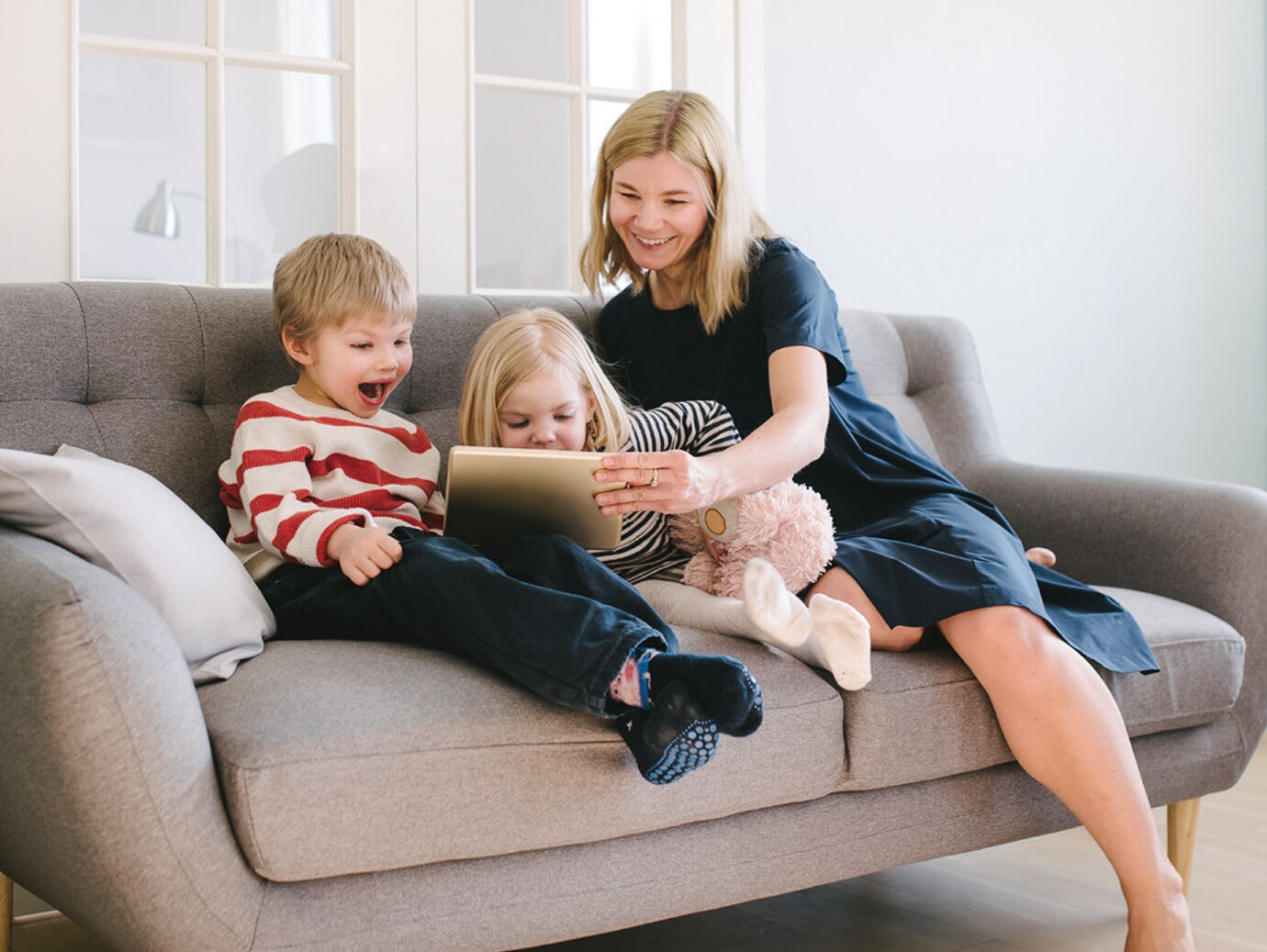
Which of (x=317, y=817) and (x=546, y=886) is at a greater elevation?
(x=317, y=817)

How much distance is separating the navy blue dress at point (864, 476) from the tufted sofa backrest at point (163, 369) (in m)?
0.27

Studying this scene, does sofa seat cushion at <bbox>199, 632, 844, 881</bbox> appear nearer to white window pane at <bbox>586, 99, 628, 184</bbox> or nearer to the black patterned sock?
the black patterned sock

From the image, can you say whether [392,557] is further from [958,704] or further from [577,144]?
[577,144]

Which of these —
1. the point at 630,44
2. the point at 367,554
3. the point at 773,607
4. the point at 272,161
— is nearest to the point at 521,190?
the point at 630,44

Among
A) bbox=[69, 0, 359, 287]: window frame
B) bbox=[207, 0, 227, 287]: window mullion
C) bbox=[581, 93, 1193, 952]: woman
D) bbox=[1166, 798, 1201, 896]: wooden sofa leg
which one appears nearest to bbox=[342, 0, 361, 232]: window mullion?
bbox=[69, 0, 359, 287]: window frame

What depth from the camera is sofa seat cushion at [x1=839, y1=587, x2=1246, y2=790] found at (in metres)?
1.58

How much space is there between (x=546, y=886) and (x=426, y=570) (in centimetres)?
36

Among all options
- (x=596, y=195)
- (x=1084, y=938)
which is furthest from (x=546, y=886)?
(x=596, y=195)

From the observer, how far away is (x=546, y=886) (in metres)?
1.39

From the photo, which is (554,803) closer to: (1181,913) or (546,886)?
(546,886)

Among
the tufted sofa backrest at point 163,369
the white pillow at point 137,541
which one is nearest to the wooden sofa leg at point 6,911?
the white pillow at point 137,541

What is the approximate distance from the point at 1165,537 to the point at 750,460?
811 mm

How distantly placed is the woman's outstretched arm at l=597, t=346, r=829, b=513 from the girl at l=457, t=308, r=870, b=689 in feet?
0.39

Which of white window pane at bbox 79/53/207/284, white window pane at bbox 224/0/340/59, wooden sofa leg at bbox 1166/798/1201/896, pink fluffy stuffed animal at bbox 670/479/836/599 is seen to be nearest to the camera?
pink fluffy stuffed animal at bbox 670/479/836/599
